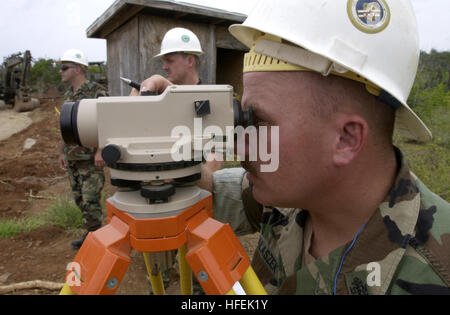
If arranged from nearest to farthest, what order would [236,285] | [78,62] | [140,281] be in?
[236,285]
[140,281]
[78,62]

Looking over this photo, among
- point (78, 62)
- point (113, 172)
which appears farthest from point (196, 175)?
point (78, 62)

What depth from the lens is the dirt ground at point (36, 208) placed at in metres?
3.38

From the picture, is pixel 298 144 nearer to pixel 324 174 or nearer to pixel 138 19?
pixel 324 174

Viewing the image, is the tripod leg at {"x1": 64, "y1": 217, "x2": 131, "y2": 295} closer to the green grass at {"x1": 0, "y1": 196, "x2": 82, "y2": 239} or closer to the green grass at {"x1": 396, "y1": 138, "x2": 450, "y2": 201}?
the green grass at {"x1": 396, "y1": 138, "x2": 450, "y2": 201}

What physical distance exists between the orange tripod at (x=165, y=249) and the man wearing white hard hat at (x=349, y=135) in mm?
268

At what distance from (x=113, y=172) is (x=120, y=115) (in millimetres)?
171

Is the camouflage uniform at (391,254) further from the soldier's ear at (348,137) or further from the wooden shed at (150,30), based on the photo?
the wooden shed at (150,30)

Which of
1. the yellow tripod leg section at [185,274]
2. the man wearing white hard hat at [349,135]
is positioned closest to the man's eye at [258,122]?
the man wearing white hard hat at [349,135]

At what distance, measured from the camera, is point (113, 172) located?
94 cm

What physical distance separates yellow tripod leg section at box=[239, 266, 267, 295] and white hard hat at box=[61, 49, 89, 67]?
14.0 ft

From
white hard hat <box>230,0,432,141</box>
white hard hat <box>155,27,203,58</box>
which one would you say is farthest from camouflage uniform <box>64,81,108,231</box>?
white hard hat <box>230,0,432,141</box>

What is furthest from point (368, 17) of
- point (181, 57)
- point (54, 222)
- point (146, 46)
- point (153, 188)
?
point (54, 222)

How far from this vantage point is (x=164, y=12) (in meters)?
4.57

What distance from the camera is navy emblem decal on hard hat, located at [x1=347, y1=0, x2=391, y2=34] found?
2.93 feet
